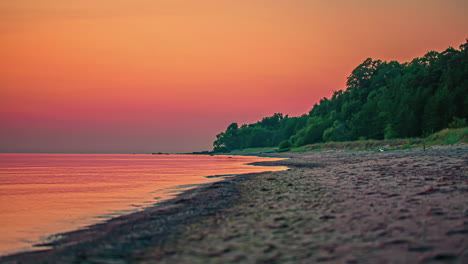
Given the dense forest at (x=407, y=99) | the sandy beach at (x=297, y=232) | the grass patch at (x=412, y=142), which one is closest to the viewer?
the sandy beach at (x=297, y=232)

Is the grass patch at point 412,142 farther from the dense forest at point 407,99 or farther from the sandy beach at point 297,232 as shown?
the sandy beach at point 297,232

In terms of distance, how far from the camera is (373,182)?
12.8 m

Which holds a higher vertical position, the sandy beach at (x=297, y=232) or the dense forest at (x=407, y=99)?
the dense forest at (x=407, y=99)

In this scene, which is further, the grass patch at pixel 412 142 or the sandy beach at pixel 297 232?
the grass patch at pixel 412 142

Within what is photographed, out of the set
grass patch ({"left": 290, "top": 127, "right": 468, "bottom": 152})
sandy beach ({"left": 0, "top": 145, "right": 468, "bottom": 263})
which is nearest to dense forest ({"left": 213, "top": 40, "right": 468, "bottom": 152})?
grass patch ({"left": 290, "top": 127, "right": 468, "bottom": 152})

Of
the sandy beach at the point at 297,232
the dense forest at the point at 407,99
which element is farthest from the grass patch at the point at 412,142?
the sandy beach at the point at 297,232

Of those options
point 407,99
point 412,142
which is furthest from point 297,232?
point 407,99

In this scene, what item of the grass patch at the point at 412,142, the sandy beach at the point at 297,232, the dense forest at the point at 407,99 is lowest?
the sandy beach at the point at 297,232

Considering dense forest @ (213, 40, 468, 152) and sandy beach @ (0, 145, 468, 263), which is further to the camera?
dense forest @ (213, 40, 468, 152)

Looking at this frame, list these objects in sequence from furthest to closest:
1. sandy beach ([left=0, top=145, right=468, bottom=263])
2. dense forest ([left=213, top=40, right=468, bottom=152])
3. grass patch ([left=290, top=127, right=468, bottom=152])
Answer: dense forest ([left=213, top=40, right=468, bottom=152])
grass patch ([left=290, top=127, right=468, bottom=152])
sandy beach ([left=0, top=145, right=468, bottom=263])

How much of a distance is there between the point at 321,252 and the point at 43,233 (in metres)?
6.74

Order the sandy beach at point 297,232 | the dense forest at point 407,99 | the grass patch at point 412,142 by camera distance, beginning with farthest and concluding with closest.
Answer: the dense forest at point 407,99 < the grass patch at point 412,142 < the sandy beach at point 297,232

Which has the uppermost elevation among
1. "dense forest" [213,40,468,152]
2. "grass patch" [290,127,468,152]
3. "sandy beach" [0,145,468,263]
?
"dense forest" [213,40,468,152]

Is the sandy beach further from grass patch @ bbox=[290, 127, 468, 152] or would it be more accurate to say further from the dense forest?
the dense forest
